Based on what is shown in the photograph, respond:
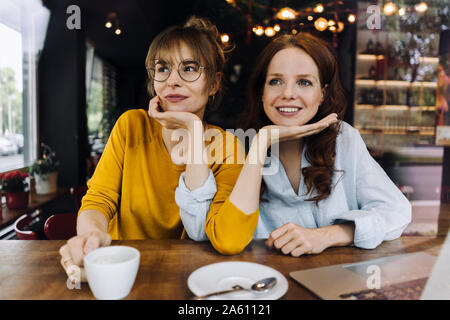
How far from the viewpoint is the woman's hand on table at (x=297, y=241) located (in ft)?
2.99

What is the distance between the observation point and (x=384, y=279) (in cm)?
74

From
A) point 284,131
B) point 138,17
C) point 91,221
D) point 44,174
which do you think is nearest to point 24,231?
point 91,221

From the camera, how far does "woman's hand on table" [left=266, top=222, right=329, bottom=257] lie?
91 cm

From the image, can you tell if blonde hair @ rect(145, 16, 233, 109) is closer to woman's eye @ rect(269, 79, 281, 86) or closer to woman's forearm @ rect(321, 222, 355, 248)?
woman's eye @ rect(269, 79, 281, 86)

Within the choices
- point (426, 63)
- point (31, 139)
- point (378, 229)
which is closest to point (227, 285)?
point (378, 229)

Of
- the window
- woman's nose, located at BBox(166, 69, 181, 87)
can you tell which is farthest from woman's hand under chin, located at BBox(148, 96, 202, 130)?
the window

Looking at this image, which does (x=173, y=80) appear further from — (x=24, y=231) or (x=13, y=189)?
(x=13, y=189)

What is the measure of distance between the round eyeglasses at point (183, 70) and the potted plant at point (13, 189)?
1.69 metres

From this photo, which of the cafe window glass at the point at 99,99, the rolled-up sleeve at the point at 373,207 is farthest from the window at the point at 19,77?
the rolled-up sleeve at the point at 373,207

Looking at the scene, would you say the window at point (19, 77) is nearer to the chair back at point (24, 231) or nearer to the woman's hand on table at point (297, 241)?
the chair back at point (24, 231)

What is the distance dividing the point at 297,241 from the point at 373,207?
39 cm

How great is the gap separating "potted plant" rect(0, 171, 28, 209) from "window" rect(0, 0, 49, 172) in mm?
328
